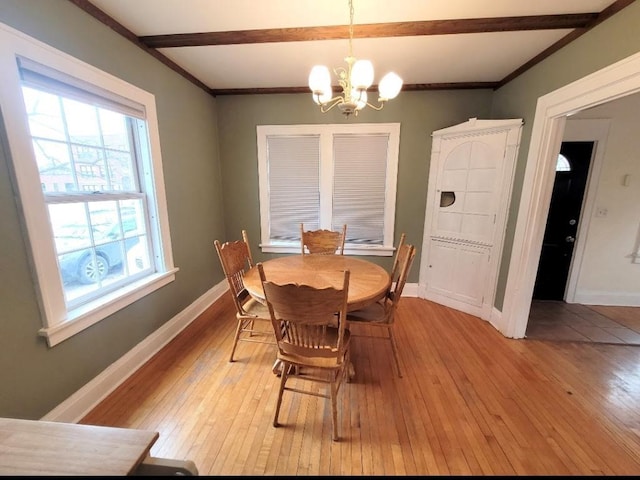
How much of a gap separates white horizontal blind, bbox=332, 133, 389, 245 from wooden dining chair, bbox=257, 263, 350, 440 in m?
1.89

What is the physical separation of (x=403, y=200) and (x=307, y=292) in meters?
2.38

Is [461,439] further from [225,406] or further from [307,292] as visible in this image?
[225,406]

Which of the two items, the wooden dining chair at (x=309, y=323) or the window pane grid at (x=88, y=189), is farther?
the window pane grid at (x=88, y=189)

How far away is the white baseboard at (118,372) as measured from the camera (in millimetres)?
1563

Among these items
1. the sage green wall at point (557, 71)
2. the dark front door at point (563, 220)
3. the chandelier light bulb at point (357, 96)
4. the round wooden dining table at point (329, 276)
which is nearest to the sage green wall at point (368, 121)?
the sage green wall at point (557, 71)

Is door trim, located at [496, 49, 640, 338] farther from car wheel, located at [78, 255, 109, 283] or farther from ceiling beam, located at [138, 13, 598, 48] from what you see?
car wheel, located at [78, 255, 109, 283]

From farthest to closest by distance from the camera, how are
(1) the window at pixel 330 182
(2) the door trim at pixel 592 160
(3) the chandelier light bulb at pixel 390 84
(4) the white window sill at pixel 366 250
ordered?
Result: (4) the white window sill at pixel 366 250 → (1) the window at pixel 330 182 → (2) the door trim at pixel 592 160 → (3) the chandelier light bulb at pixel 390 84

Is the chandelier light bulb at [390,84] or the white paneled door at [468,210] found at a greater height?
the chandelier light bulb at [390,84]

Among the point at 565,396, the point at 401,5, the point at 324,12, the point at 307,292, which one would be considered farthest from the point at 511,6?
the point at 565,396

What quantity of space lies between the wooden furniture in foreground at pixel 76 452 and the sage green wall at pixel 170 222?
954mm

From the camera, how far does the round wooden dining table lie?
1.74 metres

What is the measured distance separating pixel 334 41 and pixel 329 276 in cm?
184

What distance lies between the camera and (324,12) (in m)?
1.75

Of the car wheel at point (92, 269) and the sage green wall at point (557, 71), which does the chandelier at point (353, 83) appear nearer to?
the sage green wall at point (557, 71)
